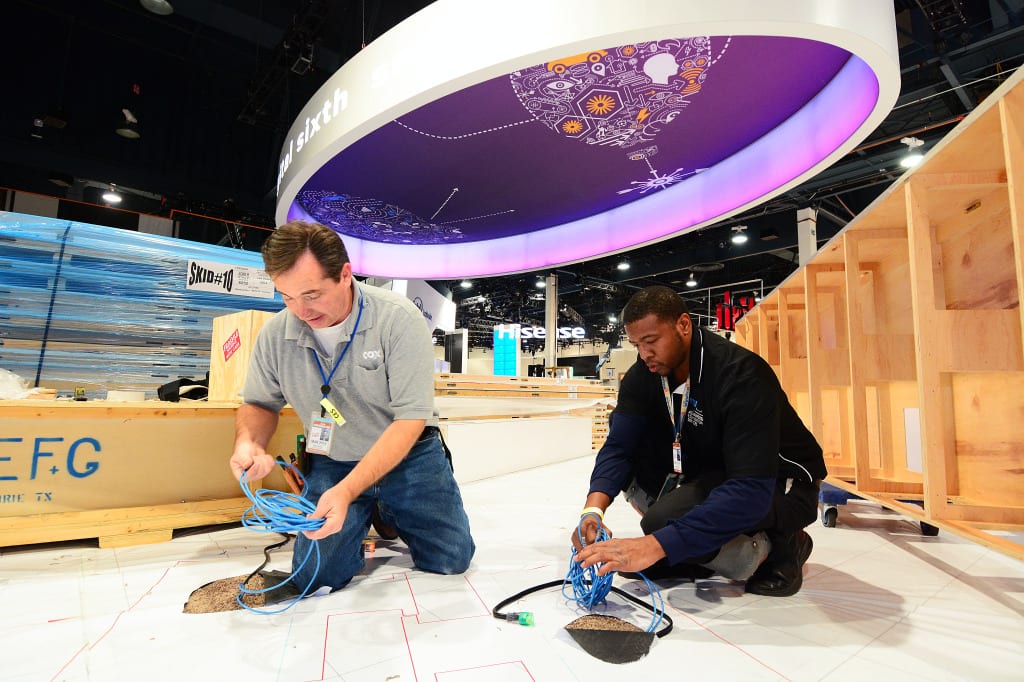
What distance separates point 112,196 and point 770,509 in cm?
1012

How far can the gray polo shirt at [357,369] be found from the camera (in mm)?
1570

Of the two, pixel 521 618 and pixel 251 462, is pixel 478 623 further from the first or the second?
pixel 251 462

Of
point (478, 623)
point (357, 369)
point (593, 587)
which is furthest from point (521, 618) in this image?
point (357, 369)

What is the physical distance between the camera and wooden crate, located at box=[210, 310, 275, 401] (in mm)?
2566

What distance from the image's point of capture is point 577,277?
12.8 m

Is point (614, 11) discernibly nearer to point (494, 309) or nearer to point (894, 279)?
point (894, 279)

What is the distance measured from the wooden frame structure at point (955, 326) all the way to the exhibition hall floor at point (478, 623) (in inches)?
9.8

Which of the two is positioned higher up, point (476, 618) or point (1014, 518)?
point (1014, 518)

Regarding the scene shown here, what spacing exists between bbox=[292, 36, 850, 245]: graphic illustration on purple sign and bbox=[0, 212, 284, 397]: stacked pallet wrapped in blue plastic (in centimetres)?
148

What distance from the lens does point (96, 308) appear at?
343 centimetres

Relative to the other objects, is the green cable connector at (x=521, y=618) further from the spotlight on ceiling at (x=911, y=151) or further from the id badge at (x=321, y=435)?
the spotlight on ceiling at (x=911, y=151)

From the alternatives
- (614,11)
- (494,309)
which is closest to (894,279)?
(614,11)

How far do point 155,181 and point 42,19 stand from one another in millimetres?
2325

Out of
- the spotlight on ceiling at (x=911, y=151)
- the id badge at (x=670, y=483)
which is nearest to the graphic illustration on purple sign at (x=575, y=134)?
the id badge at (x=670, y=483)
